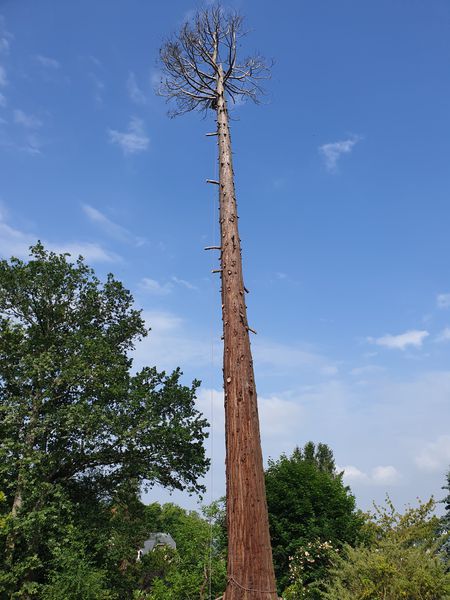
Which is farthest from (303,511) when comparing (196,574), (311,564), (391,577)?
(391,577)

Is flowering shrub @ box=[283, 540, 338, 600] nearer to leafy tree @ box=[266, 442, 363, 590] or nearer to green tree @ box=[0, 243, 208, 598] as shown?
leafy tree @ box=[266, 442, 363, 590]

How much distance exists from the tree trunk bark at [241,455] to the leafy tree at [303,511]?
41.5ft

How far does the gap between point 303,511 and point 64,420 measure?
32.1 ft

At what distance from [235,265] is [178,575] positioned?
1327 centimetres

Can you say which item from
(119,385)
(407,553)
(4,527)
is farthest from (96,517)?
(407,553)

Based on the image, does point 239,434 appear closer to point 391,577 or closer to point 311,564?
point 391,577

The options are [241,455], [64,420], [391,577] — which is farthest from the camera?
[64,420]

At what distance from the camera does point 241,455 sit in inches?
220

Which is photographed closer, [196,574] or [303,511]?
[196,574]

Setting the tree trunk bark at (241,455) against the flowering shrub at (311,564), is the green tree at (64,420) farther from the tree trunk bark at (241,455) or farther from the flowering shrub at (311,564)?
the tree trunk bark at (241,455)

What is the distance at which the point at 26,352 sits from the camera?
1598 cm

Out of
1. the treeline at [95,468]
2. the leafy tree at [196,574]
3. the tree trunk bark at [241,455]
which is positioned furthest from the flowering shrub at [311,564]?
the tree trunk bark at [241,455]

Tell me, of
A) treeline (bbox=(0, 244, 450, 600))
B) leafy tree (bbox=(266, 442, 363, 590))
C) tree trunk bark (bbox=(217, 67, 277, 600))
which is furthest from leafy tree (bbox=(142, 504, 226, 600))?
tree trunk bark (bbox=(217, 67, 277, 600))

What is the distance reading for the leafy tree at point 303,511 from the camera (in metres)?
16.9
